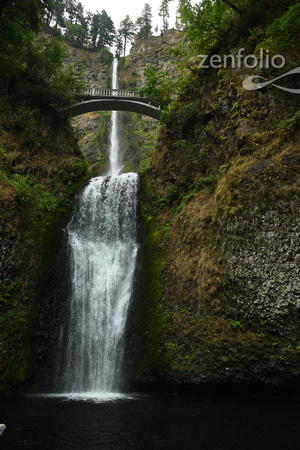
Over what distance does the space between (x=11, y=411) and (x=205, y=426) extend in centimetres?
441

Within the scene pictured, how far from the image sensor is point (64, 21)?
4862 cm

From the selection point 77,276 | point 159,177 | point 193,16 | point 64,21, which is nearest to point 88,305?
point 77,276

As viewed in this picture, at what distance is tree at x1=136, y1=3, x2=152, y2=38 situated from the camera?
4489 cm

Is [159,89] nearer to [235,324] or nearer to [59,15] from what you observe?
[235,324]

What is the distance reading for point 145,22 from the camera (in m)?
47.8

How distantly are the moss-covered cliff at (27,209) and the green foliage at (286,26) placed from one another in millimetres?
11225

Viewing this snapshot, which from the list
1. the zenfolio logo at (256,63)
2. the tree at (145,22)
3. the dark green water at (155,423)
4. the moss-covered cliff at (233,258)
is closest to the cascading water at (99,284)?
the moss-covered cliff at (233,258)

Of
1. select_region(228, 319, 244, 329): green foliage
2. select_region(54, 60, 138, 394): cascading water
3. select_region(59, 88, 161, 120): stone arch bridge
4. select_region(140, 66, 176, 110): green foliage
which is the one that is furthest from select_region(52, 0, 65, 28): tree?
select_region(228, 319, 244, 329): green foliage

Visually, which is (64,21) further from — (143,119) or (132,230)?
(132,230)

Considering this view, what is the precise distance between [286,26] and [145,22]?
50.7 metres

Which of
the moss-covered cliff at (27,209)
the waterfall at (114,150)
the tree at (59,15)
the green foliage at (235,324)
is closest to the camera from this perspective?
the green foliage at (235,324)

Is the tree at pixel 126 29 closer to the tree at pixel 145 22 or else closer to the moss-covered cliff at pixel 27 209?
the tree at pixel 145 22

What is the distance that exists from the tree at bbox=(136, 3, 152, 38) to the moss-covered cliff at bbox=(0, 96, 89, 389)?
3769 centimetres

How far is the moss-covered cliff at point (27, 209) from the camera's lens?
857cm
